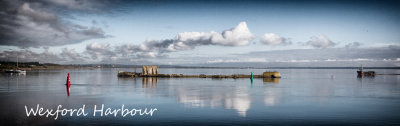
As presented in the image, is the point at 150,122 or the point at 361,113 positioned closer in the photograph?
the point at 150,122

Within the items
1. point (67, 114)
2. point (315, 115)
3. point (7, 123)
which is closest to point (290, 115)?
point (315, 115)

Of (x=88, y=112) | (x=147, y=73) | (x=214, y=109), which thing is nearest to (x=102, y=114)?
(x=88, y=112)

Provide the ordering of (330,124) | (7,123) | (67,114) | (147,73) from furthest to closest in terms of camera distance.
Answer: (147,73), (67,114), (330,124), (7,123)

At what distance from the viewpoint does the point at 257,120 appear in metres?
20.1

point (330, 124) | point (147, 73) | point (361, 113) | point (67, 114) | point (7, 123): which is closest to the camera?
point (7, 123)

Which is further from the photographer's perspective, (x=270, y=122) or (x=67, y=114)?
(x=67, y=114)

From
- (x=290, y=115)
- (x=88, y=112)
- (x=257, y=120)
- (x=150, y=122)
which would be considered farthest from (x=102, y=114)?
(x=290, y=115)

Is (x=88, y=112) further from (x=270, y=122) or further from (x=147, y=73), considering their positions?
(x=147, y=73)

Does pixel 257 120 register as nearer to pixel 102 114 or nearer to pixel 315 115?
pixel 315 115

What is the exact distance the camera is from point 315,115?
2258 cm

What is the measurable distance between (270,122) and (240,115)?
3135mm

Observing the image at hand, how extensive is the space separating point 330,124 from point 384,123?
4.21 meters

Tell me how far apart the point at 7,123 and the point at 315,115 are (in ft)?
70.0

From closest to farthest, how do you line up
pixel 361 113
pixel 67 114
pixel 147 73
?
1. pixel 67 114
2. pixel 361 113
3. pixel 147 73
